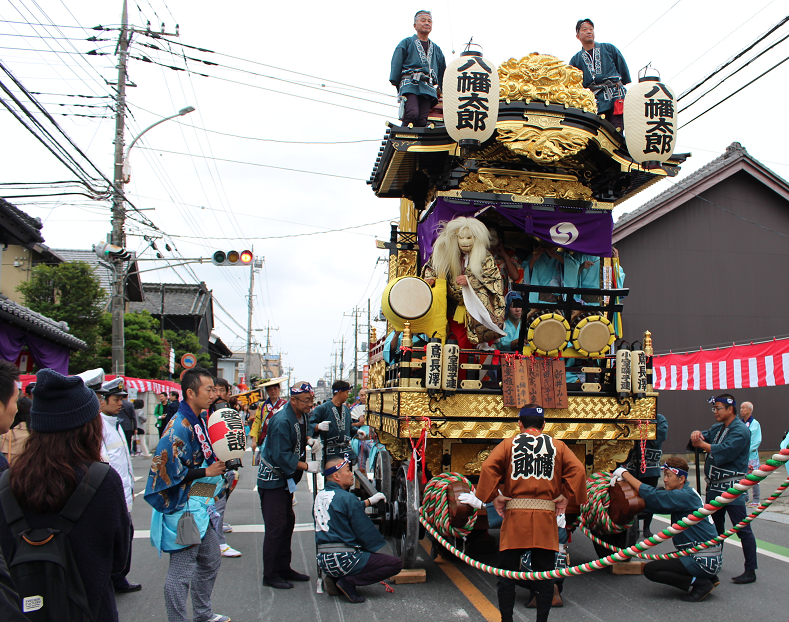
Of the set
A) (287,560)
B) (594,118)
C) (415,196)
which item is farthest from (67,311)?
(594,118)

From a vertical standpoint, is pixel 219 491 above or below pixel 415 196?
below

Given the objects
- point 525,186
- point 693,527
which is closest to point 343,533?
point 693,527

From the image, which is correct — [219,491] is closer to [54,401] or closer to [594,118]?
[54,401]

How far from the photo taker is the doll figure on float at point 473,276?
6457 millimetres

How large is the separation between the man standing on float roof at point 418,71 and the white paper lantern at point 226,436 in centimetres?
478

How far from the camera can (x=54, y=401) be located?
2361 millimetres

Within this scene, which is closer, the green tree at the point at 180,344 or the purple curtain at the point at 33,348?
the purple curtain at the point at 33,348

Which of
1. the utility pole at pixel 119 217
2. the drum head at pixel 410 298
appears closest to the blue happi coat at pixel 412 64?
the drum head at pixel 410 298

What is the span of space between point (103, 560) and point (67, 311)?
17.6m

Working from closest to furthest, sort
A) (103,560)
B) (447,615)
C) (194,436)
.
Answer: (103,560) → (194,436) → (447,615)

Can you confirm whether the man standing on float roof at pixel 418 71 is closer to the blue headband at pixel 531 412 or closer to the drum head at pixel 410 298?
the drum head at pixel 410 298

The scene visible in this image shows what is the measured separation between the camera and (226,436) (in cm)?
422

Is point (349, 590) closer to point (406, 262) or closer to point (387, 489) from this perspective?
point (387, 489)

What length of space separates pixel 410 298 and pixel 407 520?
7.36 feet
